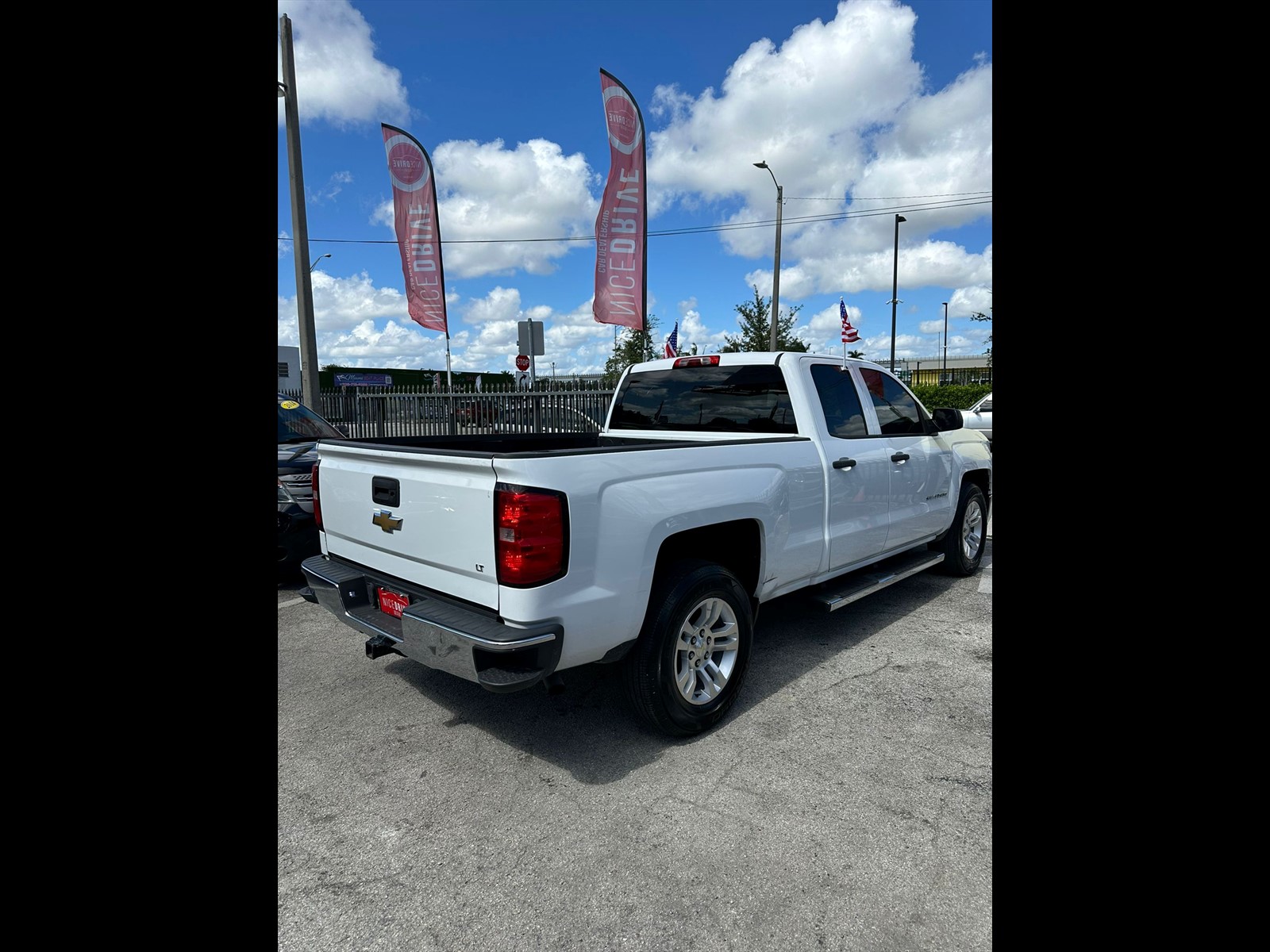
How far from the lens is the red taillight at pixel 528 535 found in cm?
279

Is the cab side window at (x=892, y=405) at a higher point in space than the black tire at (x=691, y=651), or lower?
higher

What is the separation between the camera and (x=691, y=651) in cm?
350

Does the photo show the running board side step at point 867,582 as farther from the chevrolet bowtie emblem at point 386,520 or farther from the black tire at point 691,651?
the chevrolet bowtie emblem at point 386,520

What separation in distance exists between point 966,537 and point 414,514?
16.8 feet

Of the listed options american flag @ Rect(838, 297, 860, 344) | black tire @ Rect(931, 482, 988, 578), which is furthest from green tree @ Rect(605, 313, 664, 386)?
black tire @ Rect(931, 482, 988, 578)

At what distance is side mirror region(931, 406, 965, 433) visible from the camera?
18.8 ft

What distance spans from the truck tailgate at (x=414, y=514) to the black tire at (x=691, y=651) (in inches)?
32.0

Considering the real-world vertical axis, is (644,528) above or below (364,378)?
below

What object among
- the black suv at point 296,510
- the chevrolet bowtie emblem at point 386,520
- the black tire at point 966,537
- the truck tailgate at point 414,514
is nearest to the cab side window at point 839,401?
the black tire at point 966,537

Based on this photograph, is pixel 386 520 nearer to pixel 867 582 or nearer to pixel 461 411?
pixel 867 582

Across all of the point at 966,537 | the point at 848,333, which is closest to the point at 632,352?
the point at 848,333

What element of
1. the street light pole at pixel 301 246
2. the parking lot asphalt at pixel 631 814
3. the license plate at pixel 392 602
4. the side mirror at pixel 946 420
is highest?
the street light pole at pixel 301 246
